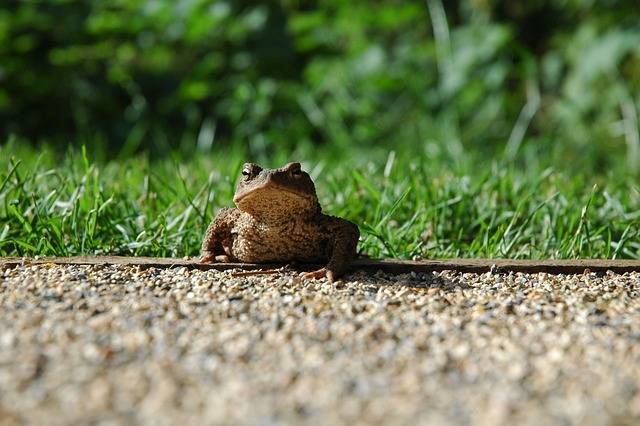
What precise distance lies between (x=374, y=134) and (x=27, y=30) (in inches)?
138

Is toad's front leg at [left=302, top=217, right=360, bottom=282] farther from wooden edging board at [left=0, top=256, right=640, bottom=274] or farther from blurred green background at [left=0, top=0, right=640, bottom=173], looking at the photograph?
blurred green background at [left=0, top=0, right=640, bottom=173]

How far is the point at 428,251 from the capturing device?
3.27 metres

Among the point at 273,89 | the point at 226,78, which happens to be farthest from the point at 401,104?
the point at 226,78


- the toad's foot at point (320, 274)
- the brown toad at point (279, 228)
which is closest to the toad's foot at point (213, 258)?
the brown toad at point (279, 228)

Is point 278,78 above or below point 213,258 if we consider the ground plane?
above

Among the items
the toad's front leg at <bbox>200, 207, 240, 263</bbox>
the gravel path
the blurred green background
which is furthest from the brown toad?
the blurred green background

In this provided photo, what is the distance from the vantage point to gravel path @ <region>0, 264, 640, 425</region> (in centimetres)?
150

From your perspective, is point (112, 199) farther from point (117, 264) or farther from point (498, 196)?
point (498, 196)

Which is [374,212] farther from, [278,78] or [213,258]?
[278,78]

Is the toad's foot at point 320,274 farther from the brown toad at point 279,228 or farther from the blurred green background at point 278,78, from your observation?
the blurred green background at point 278,78

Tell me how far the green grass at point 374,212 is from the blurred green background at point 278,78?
240 cm

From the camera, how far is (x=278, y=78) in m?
7.15

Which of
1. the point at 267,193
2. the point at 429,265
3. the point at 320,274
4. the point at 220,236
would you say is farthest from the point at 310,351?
the point at 220,236

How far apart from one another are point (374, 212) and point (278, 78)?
3.88 meters
